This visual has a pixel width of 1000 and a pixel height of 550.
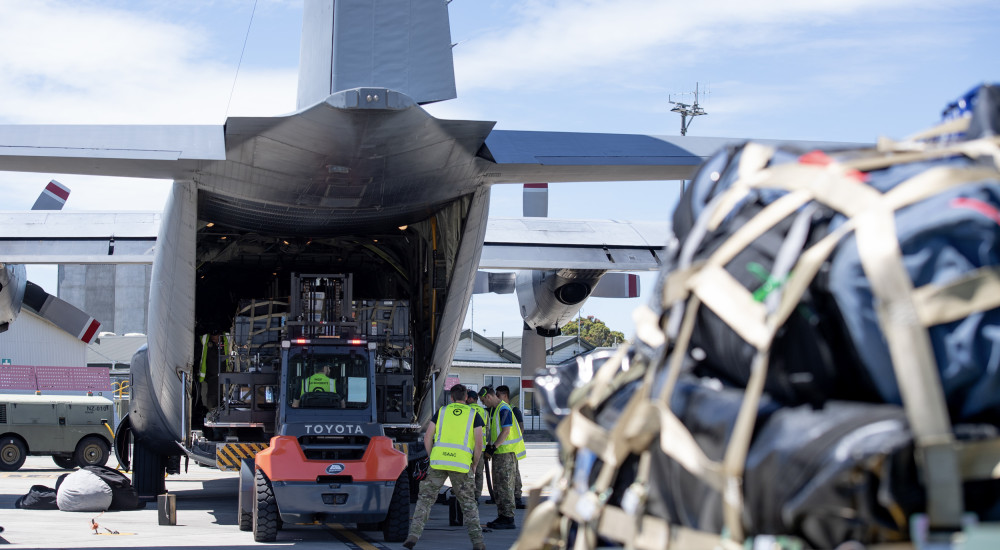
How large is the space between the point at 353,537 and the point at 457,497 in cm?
161

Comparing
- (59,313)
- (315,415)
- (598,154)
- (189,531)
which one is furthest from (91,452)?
(598,154)

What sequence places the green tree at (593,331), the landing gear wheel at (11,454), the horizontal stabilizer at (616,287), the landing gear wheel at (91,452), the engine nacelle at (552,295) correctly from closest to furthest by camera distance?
the engine nacelle at (552,295) → the horizontal stabilizer at (616,287) → the landing gear wheel at (11,454) → the landing gear wheel at (91,452) → the green tree at (593,331)

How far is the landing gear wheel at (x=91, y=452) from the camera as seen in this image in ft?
67.1

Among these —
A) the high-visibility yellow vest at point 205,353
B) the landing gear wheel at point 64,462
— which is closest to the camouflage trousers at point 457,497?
the high-visibility yellow vest at point 205,353

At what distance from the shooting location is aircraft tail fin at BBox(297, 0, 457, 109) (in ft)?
31.5

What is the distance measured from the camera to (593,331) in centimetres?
7219

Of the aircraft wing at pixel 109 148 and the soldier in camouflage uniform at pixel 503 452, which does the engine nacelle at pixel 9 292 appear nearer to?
the aircraft wing at pixel 109 148

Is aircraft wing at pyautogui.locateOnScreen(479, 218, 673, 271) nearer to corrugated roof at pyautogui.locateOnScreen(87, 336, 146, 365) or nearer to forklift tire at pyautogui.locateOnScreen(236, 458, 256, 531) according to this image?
forklift tire at pyautogui.locateOnScreen(236, 458, 256, 531)

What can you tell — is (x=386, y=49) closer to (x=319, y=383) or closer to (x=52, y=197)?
(x=319, y=383)

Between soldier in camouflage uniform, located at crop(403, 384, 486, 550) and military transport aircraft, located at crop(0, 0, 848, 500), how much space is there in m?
2.46

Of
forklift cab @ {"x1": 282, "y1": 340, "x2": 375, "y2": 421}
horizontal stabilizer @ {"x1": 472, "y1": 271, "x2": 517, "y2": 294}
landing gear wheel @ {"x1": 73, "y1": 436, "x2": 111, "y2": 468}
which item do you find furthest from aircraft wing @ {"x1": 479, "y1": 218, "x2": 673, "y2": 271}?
landing gear wheel @ {"x1": 73, "y1": 436, "x2": 111, "y2": 468}

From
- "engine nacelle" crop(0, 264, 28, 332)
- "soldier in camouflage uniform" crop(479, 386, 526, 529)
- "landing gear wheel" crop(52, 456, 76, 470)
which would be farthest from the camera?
"landing gear wheel" crop(52, 456, 76, 470)

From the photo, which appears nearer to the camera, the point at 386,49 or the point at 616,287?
the point at 386,49

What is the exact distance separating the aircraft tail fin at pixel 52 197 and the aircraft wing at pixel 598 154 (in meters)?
10.1
